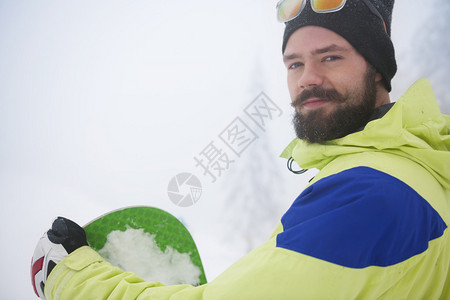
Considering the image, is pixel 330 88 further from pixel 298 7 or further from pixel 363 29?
pixel 298 7

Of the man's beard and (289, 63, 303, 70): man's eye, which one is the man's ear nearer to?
the man's beard

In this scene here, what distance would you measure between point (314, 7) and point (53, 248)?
1522mm

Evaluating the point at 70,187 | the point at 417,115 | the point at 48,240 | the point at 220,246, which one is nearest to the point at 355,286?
the point at 417,115

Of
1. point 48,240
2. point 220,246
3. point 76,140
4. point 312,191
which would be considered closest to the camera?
point 312,191

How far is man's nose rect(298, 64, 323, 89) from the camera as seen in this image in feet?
4.25

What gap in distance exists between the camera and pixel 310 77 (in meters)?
1.31

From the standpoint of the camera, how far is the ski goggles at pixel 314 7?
138 cm

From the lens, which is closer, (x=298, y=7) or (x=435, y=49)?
(x=298, y=7)

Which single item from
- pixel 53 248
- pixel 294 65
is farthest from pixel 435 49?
pixel 53 248

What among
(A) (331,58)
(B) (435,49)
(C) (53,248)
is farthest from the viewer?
(B) (435,49)

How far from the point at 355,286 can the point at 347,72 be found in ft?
2.98

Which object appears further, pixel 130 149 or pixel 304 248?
pixel 130 149

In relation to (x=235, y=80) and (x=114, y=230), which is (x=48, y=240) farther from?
(x=235, y=80)

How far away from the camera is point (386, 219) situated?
0.69m
